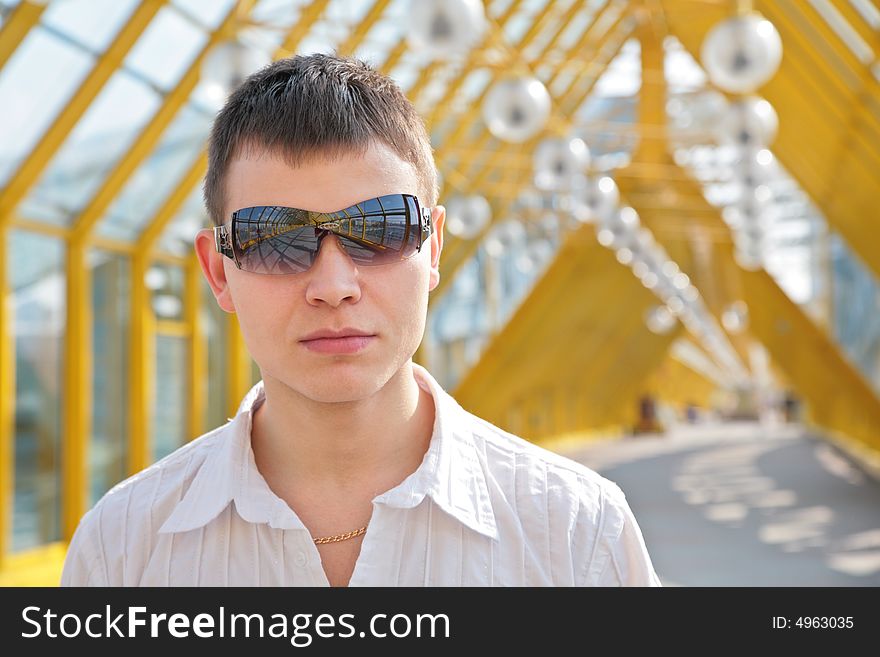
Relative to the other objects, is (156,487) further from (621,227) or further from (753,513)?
(753,513)

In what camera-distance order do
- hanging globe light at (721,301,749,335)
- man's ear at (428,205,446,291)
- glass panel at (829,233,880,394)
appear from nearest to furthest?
man's ear at (428,205,446,291)
hanging globe light at (721,301,749,335)
glass panel at (829,233,880,394)

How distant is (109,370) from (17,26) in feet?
14.7

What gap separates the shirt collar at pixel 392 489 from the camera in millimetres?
1731

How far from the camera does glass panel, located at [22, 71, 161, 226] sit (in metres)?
9.89

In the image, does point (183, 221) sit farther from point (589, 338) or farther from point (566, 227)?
point (589, 338)

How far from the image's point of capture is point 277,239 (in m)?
1.68

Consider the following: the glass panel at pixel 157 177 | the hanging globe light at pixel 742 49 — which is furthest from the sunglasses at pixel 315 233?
the glass panel at pixel 157 177

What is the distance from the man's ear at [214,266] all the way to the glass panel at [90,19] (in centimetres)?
707

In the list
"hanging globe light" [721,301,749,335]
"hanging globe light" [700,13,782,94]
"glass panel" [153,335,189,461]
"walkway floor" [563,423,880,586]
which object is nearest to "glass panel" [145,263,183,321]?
"glass panel" [153,335,189,461]

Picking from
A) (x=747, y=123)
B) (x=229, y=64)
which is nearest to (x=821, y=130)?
(x=747, y=123)

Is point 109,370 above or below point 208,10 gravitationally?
below

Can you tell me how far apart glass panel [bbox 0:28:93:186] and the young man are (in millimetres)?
7204

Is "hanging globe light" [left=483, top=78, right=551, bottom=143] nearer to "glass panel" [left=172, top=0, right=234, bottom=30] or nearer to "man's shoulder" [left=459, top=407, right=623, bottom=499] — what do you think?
"glass panel" [left=172, top=0, right=234, bottom=30]
